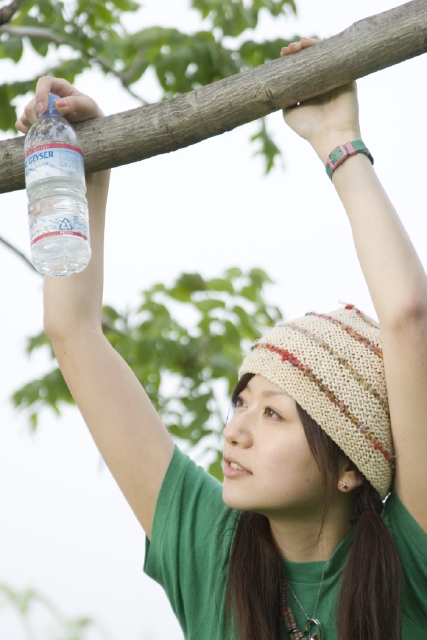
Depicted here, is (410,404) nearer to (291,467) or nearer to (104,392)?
(291,467)

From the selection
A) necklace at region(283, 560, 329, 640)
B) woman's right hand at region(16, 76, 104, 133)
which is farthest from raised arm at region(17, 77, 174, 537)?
necklace at region(283, 560, 329, 640)

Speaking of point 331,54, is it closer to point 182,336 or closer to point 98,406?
point 98,406

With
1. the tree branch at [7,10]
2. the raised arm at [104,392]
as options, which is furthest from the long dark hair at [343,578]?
the tree branch at [7,10]

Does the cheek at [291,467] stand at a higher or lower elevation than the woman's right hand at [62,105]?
lower

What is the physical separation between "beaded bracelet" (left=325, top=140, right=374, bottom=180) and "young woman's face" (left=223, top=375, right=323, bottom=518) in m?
0.53

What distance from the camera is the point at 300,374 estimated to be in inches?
78.7

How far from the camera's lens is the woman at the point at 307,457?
73.0 inches

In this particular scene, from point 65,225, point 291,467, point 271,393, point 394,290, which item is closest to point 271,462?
point 291,467

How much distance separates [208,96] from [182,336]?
7.06ft

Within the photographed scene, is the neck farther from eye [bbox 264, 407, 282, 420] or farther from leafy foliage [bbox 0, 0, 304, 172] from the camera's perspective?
leafy foliage [bbox 0, 0, 304, 172]

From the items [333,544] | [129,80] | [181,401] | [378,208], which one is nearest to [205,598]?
[333,544]

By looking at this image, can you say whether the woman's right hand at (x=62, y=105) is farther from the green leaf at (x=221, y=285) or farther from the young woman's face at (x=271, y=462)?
the green leaf at (x=221, y=285)

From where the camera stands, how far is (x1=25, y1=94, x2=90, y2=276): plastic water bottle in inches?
72.2

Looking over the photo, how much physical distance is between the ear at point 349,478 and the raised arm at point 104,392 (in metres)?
0.44
